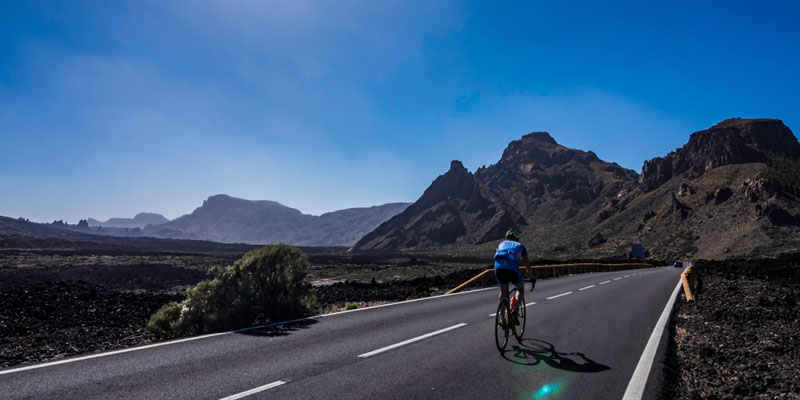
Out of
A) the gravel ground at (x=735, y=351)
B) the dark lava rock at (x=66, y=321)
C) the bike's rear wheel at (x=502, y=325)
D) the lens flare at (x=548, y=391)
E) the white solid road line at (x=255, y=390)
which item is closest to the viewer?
the white solid road line at (x=255, y=390)

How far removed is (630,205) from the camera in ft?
346

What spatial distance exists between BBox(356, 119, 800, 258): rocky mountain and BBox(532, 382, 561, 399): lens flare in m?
70.0

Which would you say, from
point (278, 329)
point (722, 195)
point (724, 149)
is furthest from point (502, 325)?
point (724, 149)

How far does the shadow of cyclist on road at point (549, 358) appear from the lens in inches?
234

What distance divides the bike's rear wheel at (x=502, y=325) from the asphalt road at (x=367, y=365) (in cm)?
21

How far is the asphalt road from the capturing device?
4.77 m

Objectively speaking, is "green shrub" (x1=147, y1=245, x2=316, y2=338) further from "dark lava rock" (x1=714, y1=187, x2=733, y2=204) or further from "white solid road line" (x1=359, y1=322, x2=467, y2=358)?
"dark lava rock" (x1=714, y1=187, x2=733, y2=204)

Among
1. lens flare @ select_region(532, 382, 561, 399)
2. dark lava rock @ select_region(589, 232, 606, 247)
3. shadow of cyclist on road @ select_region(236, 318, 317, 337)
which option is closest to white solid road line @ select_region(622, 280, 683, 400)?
lens flare @ select_region(532, 382, 561, 399)

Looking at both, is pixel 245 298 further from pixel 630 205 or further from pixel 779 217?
pixel 630 205

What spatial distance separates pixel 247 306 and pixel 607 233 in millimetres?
100021

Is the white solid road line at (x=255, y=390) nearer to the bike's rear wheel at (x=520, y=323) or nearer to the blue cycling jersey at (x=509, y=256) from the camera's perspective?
the blue cycling jersey at (x=509, y=256)

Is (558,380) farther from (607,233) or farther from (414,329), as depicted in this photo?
(607,233)

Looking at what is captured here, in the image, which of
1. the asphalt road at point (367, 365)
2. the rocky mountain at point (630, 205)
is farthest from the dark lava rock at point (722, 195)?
the asphalt road at point (367, 365)

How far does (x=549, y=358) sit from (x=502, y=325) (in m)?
0.89
